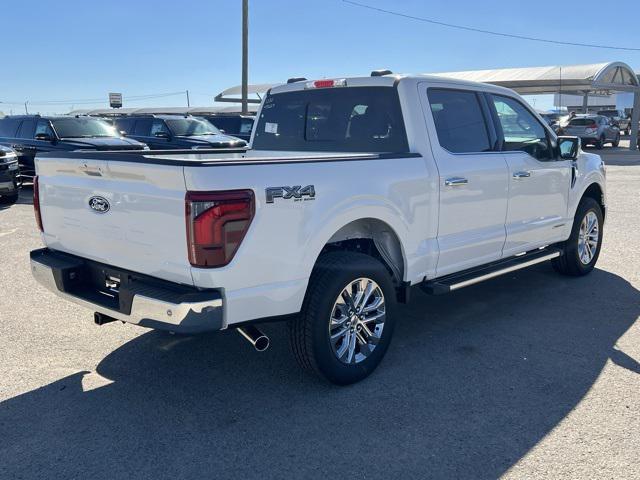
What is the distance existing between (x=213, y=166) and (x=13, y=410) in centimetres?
192

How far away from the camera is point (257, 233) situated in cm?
314

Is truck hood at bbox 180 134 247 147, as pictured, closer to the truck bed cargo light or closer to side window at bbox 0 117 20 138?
side window at bbox 0 117 20 138

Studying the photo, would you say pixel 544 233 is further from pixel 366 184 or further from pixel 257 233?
pixel 257 233

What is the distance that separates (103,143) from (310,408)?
33.3 feet

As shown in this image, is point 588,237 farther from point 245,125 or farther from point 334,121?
point 245,125

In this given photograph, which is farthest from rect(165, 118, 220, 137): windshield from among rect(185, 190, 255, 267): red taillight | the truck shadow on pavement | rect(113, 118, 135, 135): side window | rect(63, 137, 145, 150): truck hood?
rect(185, 190, 255, 267): red taillight

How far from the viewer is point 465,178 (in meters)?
4.50

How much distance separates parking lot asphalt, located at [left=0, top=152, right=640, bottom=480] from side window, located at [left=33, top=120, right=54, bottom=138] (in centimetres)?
835

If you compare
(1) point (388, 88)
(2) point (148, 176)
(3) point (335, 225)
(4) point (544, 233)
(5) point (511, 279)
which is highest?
(1) point (388, 88)

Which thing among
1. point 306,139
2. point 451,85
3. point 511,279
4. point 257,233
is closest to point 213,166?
point 257,233

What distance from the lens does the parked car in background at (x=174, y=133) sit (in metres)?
14.4

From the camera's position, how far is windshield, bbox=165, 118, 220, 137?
15156 millimetres

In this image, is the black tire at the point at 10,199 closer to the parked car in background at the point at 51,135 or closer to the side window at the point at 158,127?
the parked car in background at the point at 51,135

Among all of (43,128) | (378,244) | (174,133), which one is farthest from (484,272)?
(174,133)
